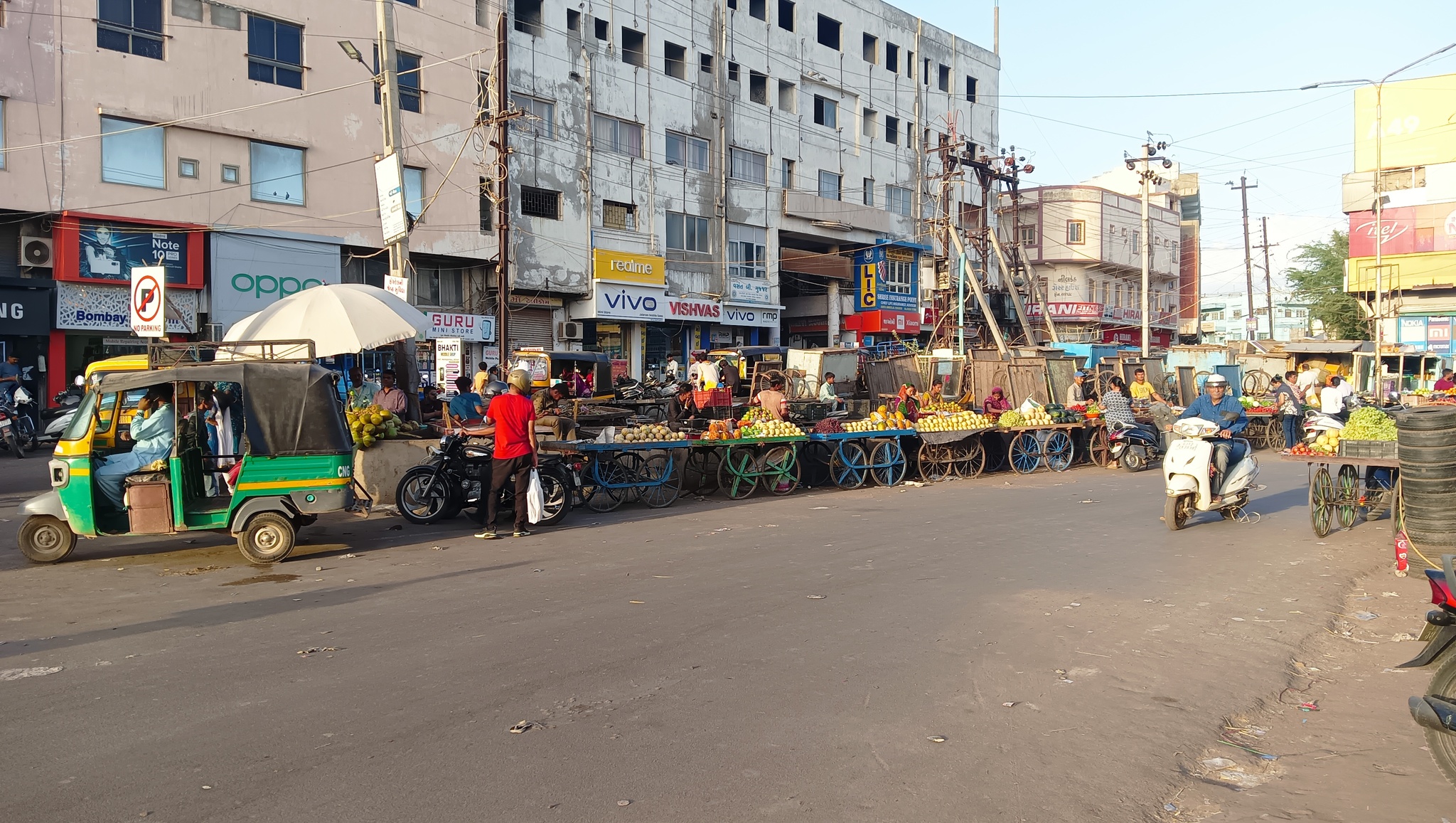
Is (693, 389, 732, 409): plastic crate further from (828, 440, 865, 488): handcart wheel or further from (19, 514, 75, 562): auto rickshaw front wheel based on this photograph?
(19, 514, 75, 562): auto rickshaw front wheel

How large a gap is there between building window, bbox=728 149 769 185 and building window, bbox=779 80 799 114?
3.00 m

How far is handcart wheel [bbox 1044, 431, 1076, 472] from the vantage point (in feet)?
63.0

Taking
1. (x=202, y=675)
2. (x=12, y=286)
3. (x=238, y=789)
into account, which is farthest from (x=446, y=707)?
(x=12, y=286)

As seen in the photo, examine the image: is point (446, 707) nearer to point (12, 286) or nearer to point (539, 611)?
point (539, 611)

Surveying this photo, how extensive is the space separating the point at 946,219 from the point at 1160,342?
131 feet

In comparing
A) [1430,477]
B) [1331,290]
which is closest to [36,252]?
[1430,477]

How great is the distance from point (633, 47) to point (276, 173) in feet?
51.1

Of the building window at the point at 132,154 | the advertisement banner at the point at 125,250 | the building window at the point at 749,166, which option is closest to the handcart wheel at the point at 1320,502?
the advertisement banner at the point at 125,250

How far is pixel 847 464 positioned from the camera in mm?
16203

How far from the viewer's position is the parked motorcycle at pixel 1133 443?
62.5 ft

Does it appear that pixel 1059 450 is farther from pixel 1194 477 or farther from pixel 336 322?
pixel 336 322

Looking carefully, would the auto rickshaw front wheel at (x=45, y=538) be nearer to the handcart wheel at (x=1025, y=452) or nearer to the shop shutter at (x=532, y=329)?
the handcart wheel at (x=1025, y=452)

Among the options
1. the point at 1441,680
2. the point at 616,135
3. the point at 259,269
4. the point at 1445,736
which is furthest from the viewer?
the point at 616,135

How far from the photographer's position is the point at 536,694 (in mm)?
5203
